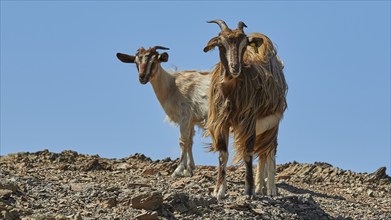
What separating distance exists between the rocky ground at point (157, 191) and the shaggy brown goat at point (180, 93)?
0.63 m

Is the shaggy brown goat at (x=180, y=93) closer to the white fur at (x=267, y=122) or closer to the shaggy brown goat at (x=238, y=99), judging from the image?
the white fur at (x=267, y=122)

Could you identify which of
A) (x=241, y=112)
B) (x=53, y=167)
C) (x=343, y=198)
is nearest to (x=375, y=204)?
(x=343, y=198)

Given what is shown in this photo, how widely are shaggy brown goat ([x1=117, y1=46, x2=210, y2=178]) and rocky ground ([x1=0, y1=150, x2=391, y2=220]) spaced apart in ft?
2.06

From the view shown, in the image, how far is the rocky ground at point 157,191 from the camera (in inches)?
535

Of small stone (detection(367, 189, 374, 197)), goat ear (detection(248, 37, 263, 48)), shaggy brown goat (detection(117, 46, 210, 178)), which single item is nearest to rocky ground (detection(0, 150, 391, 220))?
small stone (detection(367, 189, 374, 197))

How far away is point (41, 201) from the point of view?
13969mm

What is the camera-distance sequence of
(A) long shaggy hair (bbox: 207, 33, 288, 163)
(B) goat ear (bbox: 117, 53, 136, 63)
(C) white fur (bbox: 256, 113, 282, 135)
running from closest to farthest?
(A) long shaggy hair (bbox: 207, 33, 288, 163)
(C) white fur (bbox: 256, 113, 282, 135)
(B) goat ear (bbox: 117, 53, 136, 63)

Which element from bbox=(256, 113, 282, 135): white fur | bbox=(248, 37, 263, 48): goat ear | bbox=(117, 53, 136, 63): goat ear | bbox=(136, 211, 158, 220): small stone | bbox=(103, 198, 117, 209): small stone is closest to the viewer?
bbox=(136, 211, 158, 220): small stone

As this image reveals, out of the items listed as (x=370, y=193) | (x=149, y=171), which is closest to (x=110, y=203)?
(x=149, y=171)

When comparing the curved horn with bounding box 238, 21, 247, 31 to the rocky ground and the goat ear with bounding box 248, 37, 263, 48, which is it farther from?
the rocky ground

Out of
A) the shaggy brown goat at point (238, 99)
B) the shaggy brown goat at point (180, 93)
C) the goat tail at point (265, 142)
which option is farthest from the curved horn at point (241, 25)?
the shaggy brown goat at point (180, 93)

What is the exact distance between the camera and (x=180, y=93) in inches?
821

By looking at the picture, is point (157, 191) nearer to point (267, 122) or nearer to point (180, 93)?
point (267, 122)

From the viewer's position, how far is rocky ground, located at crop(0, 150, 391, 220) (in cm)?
1358
